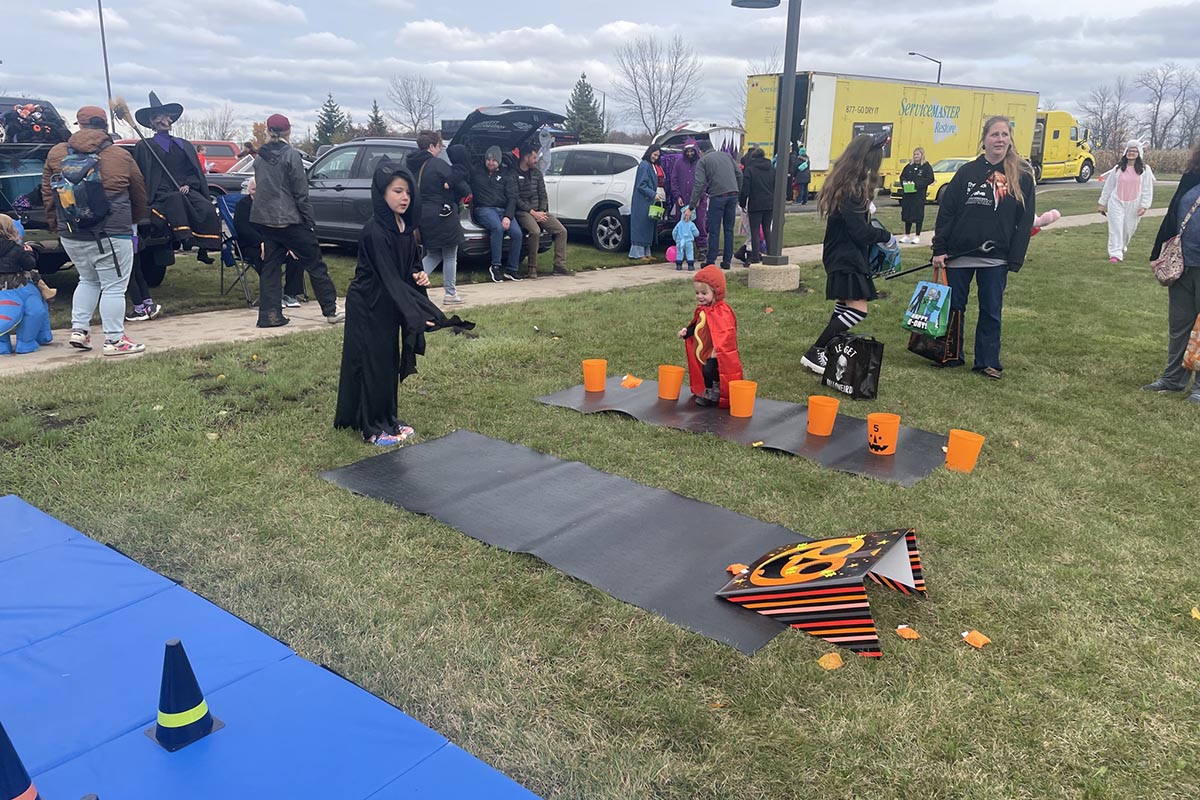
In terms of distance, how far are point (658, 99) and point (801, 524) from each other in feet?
197

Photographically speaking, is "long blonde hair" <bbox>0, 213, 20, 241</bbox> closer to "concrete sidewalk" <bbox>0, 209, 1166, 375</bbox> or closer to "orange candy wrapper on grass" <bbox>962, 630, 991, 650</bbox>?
"concrete sidewalk" <bbox>0, 209, 1166, 375</bbox>

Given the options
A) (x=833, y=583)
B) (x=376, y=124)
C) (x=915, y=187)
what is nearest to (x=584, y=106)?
(x=376, y=124)

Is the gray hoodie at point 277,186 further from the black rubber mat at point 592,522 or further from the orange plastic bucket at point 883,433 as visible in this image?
the orange plastic bucket at point 883,433

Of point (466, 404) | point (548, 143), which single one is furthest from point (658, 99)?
point (466, 404)

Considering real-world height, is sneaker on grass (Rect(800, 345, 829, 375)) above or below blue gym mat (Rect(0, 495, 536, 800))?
above

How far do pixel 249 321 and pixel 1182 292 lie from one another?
27.3ft

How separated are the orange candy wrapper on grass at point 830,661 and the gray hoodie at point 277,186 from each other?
6452 millimetres

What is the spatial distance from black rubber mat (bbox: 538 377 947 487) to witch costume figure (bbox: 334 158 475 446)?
4.20 ft

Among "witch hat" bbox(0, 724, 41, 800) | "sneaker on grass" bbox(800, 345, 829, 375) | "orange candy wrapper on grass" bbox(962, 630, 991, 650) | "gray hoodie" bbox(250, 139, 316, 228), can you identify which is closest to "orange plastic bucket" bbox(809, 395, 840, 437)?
"sneaker on grass" bbox(800, 345, 829, 375)

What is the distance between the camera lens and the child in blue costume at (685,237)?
1183 centimetres

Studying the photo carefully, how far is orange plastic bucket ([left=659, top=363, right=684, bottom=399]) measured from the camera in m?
5.80

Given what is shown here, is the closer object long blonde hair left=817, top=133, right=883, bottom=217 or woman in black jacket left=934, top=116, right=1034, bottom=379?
long blonde hair left=817, top=133, right=883, bottom=217

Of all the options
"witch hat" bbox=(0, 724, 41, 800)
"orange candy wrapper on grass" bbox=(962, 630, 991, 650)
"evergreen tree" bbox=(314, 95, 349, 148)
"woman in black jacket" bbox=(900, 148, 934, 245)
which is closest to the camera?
"witch hat" bbox=(0, 724, 41, 800)

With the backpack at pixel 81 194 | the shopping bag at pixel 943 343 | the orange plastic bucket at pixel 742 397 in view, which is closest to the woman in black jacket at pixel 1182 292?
the shopping bag at pixel 943 343
